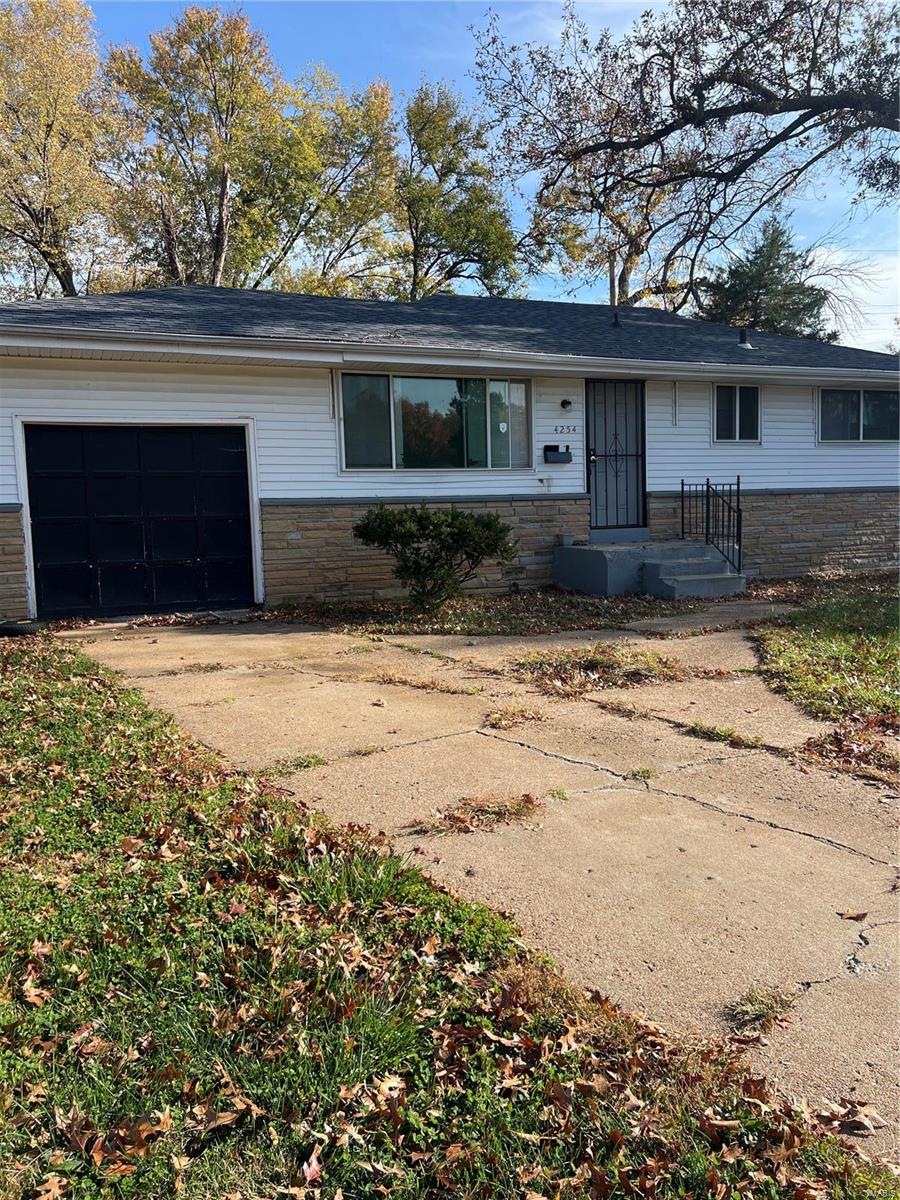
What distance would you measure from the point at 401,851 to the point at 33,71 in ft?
83.5

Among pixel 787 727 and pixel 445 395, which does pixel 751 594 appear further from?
pixel 787 727

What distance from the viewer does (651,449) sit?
13648mm

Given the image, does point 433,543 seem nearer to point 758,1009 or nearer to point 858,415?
point 758,1009

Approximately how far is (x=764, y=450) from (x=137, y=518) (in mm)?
10112

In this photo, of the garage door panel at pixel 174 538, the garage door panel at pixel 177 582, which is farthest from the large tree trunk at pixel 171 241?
the garage door panel at pixel 177 582

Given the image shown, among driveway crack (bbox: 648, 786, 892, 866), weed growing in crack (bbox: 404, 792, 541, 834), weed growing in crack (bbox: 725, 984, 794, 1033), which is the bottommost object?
weed growing in crack (bbox: 725, 984, 794, 1033)

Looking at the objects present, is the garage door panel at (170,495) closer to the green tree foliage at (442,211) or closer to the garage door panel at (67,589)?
the garage door panel at (67,589)

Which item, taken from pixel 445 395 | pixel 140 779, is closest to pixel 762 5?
pixel 445 395

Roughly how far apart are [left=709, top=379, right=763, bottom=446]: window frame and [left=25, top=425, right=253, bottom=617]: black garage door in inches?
302

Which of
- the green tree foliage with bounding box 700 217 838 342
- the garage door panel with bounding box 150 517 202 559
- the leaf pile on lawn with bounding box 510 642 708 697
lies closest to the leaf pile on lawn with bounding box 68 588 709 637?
the garage door panel with bounding box 150 517 202 559

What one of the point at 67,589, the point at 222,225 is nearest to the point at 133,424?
the point at 67,589

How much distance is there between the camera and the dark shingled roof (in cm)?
1004

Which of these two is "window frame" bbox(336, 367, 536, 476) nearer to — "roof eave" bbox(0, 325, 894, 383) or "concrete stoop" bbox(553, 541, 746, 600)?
"roof eave" bbox(0, 325, 894, 383)

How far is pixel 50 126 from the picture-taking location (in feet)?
72.9
